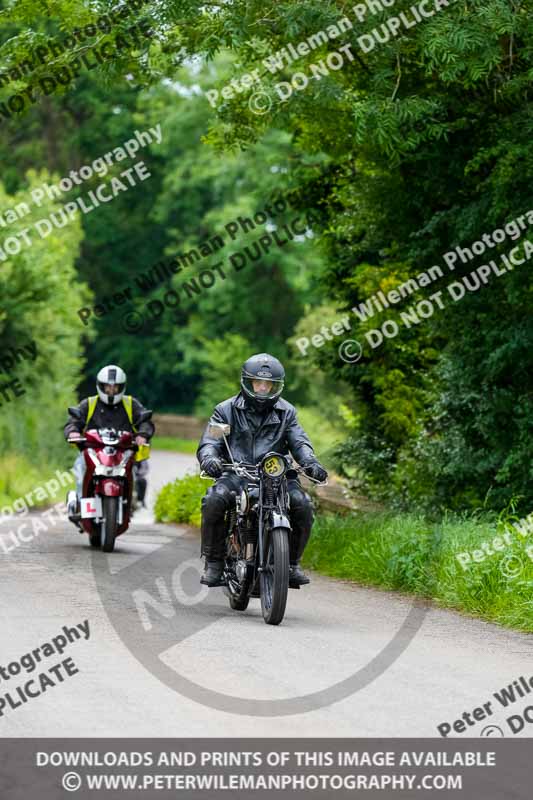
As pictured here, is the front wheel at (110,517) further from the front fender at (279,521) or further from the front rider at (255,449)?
the front fender at (279,521)

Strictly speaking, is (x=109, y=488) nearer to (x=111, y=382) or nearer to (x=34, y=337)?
(x=111, y=382)

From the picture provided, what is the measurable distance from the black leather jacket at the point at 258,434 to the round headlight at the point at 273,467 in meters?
0.48

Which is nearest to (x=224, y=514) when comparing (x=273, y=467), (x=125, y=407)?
(x=273, y=467)

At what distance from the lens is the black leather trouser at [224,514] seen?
10.8 metres

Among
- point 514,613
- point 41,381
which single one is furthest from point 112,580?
point 41,381

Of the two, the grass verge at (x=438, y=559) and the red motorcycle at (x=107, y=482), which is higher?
the red motorcycle at (x=107, y=482)

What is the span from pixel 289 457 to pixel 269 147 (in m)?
42.4

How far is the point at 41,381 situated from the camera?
3797 centimetres

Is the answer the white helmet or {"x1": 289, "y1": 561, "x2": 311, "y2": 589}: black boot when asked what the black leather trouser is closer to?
{"x1": 289, "y1": 561, "x2": 311, "y2": 589}: black boot

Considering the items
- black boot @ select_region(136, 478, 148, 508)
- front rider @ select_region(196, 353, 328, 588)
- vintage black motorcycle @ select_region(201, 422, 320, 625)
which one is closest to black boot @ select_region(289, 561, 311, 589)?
front rider @ select_region(196, 353, 328, 588)

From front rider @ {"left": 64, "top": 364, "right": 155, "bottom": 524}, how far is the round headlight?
5483 mm

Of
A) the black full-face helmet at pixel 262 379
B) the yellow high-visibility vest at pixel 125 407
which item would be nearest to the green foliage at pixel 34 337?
the yellow high-visibility vest at pixel 125 407

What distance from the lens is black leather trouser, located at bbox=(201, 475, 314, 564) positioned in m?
10.8
